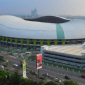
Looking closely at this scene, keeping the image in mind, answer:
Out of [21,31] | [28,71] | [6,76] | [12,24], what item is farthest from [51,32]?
[6,76]

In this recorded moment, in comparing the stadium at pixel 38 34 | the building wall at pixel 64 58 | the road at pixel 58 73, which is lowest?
the road at pixel 58 73

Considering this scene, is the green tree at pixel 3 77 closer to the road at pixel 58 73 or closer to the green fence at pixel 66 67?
the road at pixel 58 73

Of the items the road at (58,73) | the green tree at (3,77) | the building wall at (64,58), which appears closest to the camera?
the green tree at (3,77)

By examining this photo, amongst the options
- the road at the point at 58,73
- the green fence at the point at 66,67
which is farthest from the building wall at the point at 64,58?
the road at the point at 58,73

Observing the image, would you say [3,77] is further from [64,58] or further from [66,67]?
[64,58]

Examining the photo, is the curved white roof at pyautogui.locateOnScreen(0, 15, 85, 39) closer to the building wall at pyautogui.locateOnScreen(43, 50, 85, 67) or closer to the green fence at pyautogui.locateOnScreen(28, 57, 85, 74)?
the building wall at pyautogui.locateOnScreen(43, 50, 85, 67)

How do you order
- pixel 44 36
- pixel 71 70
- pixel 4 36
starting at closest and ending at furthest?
1. pixel 71 70
2. pixel 44 36
3. pixel 4 36

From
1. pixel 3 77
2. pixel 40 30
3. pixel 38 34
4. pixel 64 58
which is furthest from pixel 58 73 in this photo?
pixel 40 30

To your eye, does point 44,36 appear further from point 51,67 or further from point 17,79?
point 17,79
